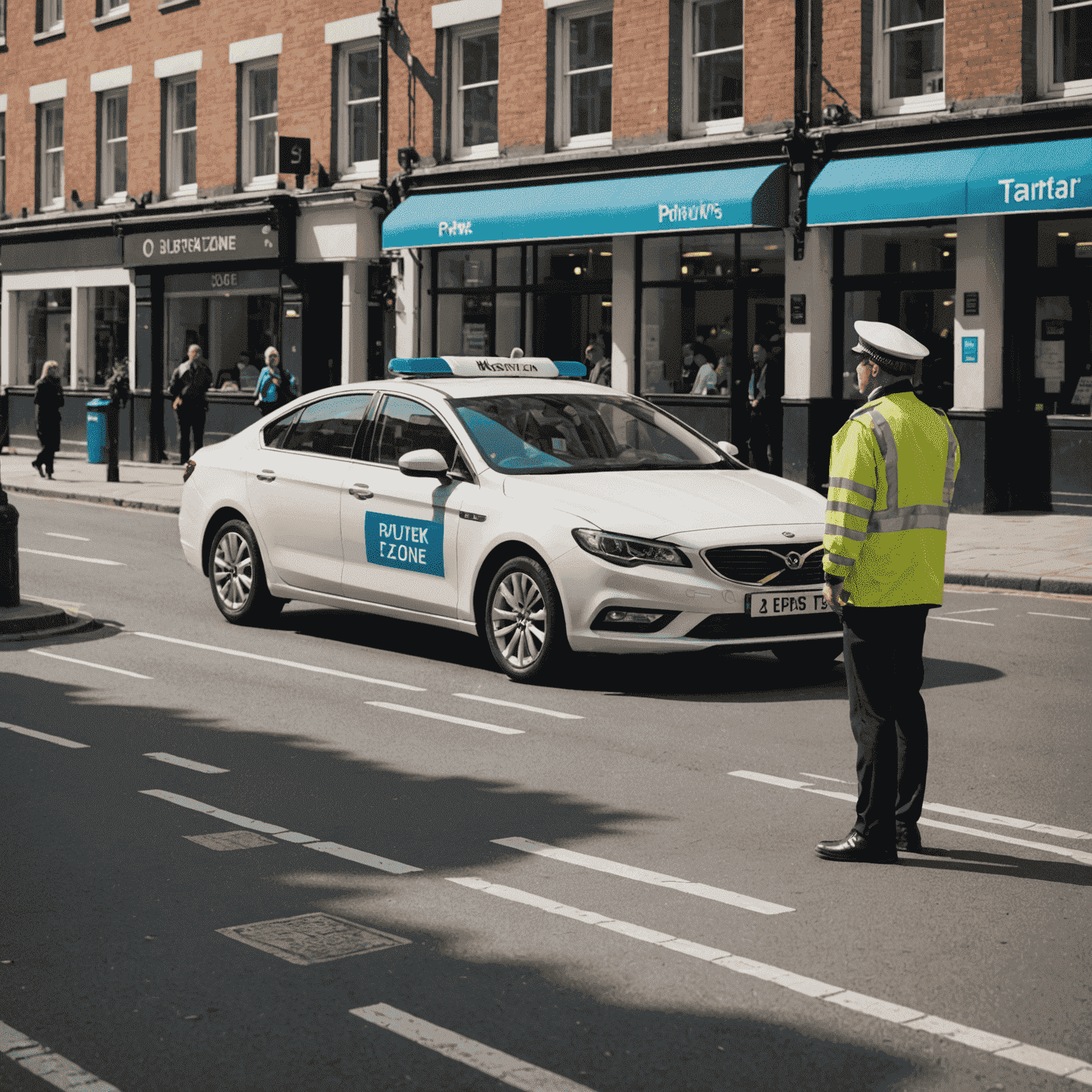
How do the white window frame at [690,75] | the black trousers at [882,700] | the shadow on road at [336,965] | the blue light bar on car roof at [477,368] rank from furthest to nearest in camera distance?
the white window frame at [690,75]
the blue light bar on car roof at [477,368]
the black trousers at [882,700]
the shadow on road at [336,965]

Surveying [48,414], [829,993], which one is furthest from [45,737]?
[48,414]

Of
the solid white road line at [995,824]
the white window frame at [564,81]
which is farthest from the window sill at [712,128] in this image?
the solid white road line at [995,824]

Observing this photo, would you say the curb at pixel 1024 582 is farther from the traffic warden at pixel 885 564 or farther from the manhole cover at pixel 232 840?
the manhole cover at pixel 232 840

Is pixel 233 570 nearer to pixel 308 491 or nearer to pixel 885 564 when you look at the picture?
pixel 308 491

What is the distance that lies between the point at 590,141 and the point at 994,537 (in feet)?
29.9

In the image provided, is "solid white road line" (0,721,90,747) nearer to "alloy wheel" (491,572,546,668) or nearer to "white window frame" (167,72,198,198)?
"alloy wheel" (491,572,546,668)

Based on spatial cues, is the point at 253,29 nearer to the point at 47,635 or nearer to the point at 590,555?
the point at 47,635

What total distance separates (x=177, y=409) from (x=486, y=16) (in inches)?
297

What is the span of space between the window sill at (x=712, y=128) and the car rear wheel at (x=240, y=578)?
11749 millimetres

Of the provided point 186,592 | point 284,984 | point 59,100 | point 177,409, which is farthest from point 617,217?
point 284,984

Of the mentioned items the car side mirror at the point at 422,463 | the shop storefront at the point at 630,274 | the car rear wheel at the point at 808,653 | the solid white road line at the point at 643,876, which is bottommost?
the solid white road line at the point at 643,876

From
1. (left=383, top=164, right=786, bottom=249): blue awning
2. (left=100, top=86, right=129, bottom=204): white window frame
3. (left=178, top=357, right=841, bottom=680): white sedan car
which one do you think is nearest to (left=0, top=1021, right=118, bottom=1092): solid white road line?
(left=178, top=357, right=841, bottom=680): white sedan car

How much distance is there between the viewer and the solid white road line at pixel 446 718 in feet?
27.1

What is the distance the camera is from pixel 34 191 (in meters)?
33.9
